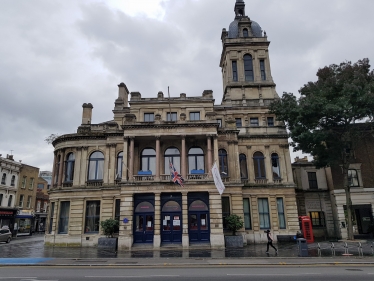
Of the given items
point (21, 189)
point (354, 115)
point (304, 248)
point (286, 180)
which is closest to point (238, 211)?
point (286, 180)

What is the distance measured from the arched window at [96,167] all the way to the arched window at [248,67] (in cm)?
2326

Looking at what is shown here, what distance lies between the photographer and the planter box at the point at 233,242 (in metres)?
24.4

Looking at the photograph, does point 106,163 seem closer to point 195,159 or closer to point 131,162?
point 131,162

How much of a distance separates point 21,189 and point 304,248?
46.1 meters

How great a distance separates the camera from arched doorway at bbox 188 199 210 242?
25516 mm

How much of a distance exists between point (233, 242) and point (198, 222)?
11.9ft

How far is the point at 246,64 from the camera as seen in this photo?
1609 inches

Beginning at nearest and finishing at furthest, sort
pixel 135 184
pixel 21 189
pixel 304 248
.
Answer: pixel 304 248 < pixel 135 184 < pixel 21 189

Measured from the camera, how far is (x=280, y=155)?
31266 millimetres

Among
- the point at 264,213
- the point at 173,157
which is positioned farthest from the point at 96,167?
the point at 264,213

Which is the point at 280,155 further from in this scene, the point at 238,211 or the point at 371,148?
the point at 371,148

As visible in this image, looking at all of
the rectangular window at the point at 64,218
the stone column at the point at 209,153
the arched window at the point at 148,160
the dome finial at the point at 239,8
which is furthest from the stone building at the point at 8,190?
the dome finial at the point at 239,8

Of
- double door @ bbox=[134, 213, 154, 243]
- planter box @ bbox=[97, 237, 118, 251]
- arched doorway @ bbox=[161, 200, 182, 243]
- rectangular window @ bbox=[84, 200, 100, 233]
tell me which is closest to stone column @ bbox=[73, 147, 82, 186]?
rectangular window @ bbox=[84, 200, 100, 233]

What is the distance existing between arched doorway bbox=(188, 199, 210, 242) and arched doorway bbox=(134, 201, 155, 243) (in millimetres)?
3606
